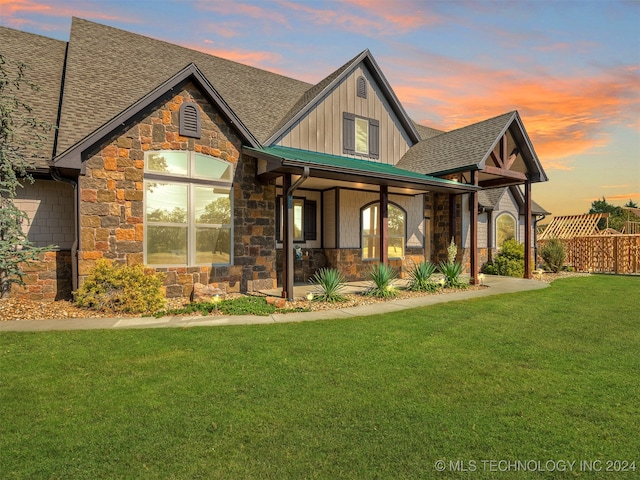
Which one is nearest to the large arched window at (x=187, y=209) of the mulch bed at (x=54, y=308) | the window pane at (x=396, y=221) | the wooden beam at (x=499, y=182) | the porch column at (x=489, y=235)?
the mulch bed at (x=54, y=308)

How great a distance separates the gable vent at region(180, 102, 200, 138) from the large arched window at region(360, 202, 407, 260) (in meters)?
6.99

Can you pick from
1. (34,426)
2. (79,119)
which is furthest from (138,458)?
(79,119)

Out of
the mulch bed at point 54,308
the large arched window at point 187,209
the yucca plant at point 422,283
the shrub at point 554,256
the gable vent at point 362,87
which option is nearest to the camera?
the mulch bed at point 54,308

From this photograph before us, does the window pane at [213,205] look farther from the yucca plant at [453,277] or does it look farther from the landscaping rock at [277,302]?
the yucca plant at [453,277]

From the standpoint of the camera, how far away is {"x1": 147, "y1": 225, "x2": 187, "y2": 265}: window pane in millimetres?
9352

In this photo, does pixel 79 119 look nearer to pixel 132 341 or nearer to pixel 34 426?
pixel 132 341

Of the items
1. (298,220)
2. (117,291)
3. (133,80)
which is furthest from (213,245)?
(133,80)

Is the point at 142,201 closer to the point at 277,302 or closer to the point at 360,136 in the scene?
the point at 277,302

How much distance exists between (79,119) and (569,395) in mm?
11727

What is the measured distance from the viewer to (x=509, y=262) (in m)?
16.5

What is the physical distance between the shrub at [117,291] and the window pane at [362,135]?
390 inches

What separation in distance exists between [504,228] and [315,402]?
18981mm

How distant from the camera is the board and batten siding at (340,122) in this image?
13.4m

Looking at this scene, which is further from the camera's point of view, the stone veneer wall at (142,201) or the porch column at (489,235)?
the porch column at (489,235)
